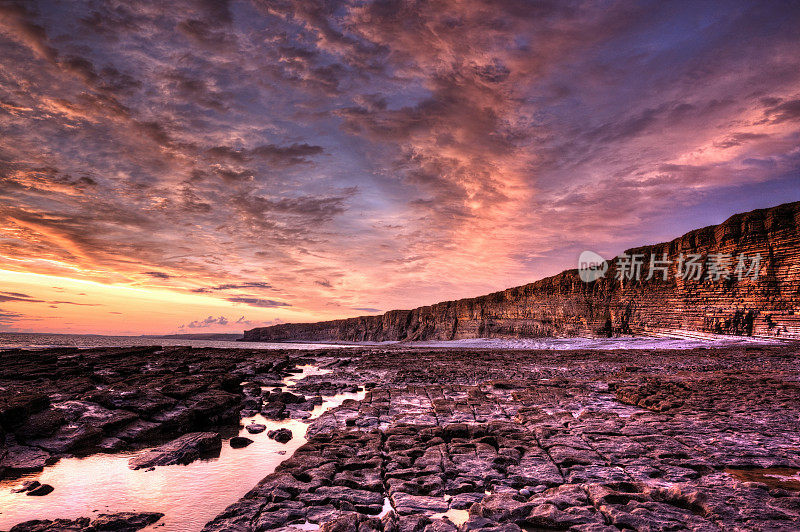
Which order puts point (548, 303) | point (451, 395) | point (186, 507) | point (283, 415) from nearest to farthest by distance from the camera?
point (186, 507) → point (283, 415) → point (451, 395) → point (548, 303)

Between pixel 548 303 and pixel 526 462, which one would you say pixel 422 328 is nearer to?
pixel 548 303

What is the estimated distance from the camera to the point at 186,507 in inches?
210

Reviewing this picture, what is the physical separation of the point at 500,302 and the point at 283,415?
65794mm

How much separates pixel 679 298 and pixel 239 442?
49418 millimetres

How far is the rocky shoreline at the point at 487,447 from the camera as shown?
15.4ft

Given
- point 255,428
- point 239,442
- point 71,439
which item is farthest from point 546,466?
point 71,439

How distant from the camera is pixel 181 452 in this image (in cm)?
725

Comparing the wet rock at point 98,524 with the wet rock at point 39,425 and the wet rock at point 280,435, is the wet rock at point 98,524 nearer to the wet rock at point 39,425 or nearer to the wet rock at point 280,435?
the wet rock at point 280,435

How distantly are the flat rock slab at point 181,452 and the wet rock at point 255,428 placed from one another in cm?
133

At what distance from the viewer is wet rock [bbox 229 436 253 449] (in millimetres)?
8250

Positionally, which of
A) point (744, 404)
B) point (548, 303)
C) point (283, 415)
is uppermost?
point (548, 303)

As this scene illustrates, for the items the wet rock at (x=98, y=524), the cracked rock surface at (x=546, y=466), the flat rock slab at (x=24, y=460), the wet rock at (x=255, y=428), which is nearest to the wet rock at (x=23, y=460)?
the flat rock slab at (x=24, y=460)

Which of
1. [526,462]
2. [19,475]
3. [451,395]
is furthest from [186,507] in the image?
[451,395]

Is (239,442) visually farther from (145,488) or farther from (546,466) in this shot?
(546,466)
